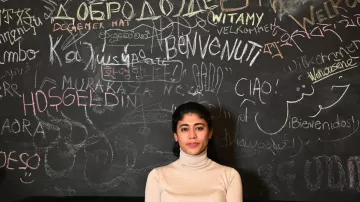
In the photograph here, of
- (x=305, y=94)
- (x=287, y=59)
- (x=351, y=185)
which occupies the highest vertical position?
(x=287, y=59)

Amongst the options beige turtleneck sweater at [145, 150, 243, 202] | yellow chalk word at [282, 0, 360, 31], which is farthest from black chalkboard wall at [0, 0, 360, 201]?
beige turtleneck sweater at [145, 150, 243, 202]

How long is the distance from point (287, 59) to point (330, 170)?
0.82m

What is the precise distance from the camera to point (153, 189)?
7.55ft

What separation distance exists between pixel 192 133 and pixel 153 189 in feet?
1.34

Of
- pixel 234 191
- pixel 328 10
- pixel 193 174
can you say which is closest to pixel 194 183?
pixel 193 174

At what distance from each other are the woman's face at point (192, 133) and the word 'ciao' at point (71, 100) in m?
0.58

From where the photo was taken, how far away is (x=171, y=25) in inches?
108

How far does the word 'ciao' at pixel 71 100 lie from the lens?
277cm

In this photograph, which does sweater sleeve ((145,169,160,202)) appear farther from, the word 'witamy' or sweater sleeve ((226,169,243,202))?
the word 'witamy'

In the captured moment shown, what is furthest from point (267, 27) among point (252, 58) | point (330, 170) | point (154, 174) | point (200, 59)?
point (154, 174)

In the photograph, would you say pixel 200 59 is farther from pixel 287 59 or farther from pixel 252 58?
pixel 287 59

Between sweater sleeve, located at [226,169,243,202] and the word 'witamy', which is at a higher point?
the word 'witamy'

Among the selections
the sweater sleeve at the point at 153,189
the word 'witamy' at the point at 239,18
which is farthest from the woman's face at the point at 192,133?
the word 'witamy' at the point at 239,18

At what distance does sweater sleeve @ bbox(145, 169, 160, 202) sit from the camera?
2.29 metres
